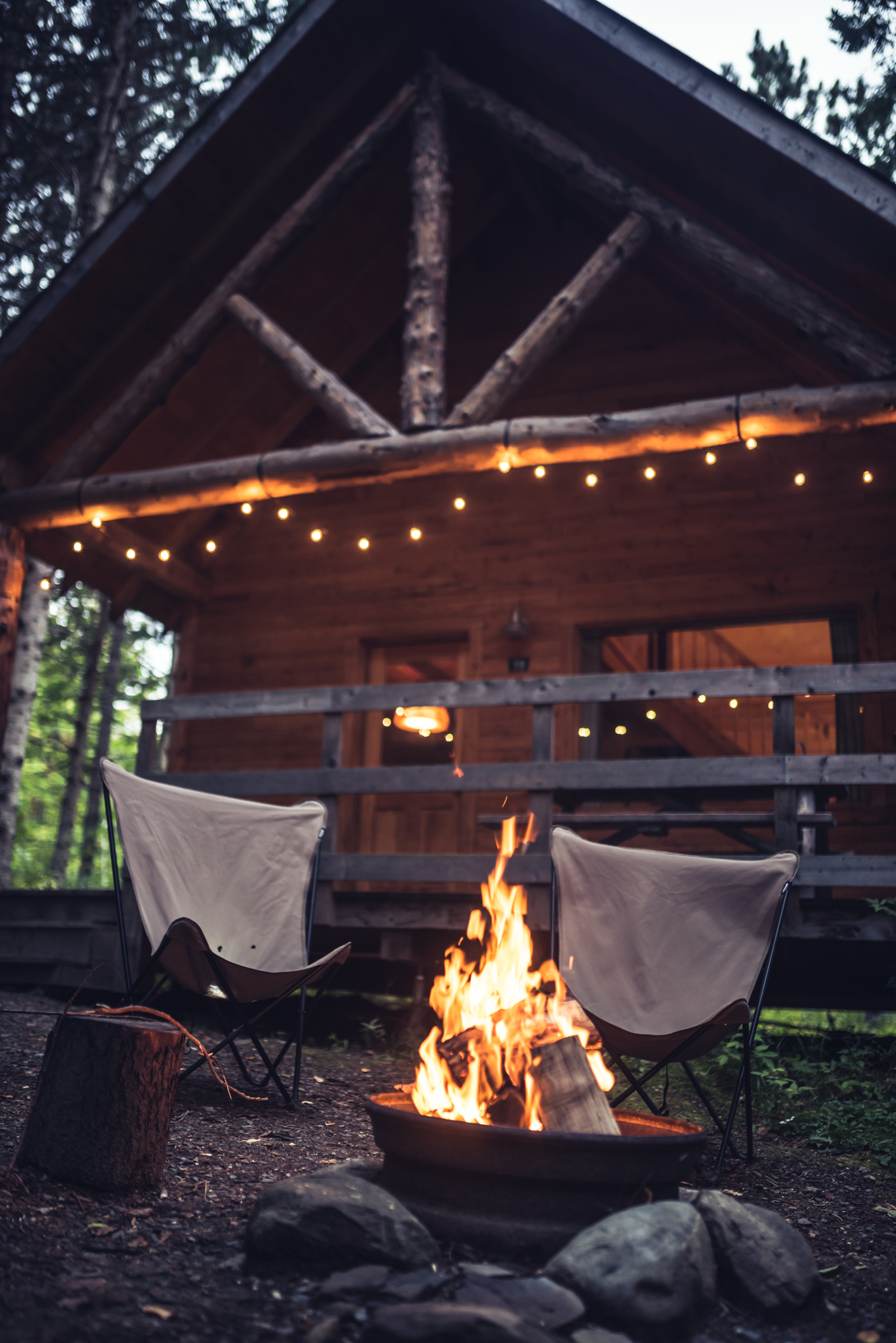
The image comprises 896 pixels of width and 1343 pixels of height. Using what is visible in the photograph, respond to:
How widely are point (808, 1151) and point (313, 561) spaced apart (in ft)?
18.2

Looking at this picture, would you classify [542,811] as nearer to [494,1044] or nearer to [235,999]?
[235,999]

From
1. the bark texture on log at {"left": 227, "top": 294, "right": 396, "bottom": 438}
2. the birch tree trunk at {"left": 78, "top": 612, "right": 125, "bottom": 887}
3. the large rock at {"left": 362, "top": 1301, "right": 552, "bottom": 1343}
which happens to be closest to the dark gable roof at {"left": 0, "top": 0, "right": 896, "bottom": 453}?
the bark texture on log at {"left": 227, "top": 294, "right": 396, "bottom": 438}

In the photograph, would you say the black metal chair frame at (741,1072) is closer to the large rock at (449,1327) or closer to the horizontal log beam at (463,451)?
the large rock at (449,1327)

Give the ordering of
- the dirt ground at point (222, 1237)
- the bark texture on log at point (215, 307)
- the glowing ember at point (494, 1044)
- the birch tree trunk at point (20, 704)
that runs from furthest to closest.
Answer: the birch tree trunk at point (20, 704) < the bark texture on log at point (215, 307) < the glowing ember at point (494, 1044) < the dirt ground at point (222, 1237)

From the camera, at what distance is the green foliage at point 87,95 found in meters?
10.6

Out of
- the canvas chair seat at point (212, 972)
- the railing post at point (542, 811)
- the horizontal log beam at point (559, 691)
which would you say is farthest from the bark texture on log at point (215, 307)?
the canvas chair seat at point (212, 972)

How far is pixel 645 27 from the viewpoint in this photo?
204 inches

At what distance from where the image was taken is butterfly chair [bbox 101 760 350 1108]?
3.49 m

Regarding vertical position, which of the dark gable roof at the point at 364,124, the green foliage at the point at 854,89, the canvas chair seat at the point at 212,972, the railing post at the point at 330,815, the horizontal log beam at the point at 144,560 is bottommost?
the canvas chair seat at the point at 212,972

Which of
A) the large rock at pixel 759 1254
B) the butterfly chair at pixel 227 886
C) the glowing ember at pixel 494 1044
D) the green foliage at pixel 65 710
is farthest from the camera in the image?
the green foliage at pixel 65 710

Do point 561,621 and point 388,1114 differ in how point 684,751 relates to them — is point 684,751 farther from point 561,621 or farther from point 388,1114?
point 388,1114

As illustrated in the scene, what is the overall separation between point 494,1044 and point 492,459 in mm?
3473

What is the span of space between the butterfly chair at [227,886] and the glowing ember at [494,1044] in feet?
1.76

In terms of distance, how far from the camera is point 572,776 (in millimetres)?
4598
